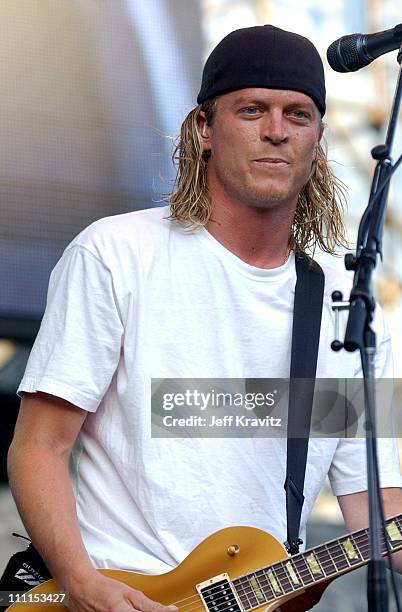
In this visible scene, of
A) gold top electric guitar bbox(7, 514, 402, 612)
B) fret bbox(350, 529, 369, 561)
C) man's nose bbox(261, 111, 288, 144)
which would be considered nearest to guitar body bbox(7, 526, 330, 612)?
gold top electric guitar bbox(7, 514, 402, 612)

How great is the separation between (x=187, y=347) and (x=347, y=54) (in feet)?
2.66

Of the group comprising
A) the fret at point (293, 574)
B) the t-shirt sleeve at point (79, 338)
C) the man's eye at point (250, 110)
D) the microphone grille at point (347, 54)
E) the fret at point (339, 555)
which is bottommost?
the fret at point (293, 574)

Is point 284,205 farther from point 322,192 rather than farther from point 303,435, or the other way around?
point 303,435

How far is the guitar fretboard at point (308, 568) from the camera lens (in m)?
2.57

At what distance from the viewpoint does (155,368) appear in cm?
275

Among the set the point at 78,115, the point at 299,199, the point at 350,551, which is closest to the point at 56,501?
the point at 350,551

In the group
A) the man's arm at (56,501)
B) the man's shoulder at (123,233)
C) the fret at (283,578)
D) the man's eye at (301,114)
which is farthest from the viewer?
the man's eye at (301,114)

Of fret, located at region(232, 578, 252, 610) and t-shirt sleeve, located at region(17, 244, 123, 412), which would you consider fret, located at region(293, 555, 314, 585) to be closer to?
fret, located at region(232, 578, 252, 610)

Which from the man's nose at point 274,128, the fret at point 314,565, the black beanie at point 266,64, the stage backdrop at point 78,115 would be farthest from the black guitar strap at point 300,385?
the stage backdrop at point 78,115

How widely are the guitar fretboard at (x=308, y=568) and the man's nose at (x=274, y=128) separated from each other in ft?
3.22

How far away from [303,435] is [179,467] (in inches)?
14.3

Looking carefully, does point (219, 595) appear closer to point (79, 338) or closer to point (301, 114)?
point (79, 338)

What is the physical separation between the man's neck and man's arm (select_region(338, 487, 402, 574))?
670mm

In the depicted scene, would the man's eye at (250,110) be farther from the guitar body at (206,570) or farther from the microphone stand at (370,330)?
the guitar body at (206,570)
